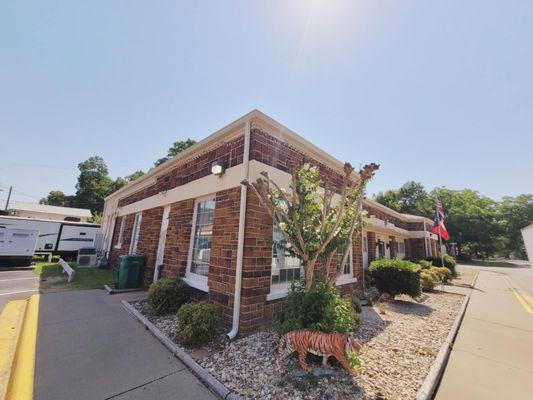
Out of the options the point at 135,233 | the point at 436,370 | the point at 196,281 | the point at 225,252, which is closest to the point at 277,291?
the point at 225,252

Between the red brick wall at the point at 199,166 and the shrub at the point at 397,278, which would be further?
the shrub at the point at 397,278

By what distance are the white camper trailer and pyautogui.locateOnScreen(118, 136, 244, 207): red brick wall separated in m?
7.52

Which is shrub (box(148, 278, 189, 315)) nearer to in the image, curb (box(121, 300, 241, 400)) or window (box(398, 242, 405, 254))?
curb (box(121, 300, 241, 400))

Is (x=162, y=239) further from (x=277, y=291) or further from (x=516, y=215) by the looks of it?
(x=516, y=215)

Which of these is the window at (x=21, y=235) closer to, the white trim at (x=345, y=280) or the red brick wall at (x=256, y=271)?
the red brick wall at (x=256, y=271)

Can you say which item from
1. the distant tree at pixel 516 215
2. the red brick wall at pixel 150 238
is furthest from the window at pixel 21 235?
the distant tree at pixel 516 215

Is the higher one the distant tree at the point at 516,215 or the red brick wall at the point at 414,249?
the distant tree at the point at 516,215

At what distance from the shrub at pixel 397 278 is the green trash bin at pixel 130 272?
824cm

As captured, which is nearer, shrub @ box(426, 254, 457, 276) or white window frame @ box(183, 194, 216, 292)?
white window frame @ box(183, 194, 216, 292)

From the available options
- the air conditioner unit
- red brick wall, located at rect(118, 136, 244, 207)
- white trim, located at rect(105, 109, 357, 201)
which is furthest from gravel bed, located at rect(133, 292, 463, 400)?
the air conditioner unit

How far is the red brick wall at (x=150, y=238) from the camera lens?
7.52 meters

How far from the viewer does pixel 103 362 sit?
3.22m

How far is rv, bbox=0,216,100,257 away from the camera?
14.4m

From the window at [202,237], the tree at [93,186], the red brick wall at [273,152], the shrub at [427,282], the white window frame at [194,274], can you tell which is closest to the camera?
the red brick wall at [273,152]
